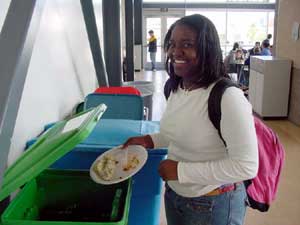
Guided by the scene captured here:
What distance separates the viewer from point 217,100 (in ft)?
3.61

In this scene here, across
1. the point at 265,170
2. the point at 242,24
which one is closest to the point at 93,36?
A: the point at 265,170

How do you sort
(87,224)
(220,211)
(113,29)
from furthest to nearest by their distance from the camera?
(113,29)
(220,211)
(87,224)

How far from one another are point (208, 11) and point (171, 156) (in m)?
12.9

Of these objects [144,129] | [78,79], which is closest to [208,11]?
[78,79]

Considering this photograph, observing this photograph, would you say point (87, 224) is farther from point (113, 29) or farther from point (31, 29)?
point (113, 29)

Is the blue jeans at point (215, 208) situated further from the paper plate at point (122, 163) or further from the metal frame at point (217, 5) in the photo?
the metal frame at point (217, 5)

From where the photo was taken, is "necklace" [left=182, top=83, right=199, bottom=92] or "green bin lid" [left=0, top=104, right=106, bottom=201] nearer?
"green bin lid" [left=0, top=104, right=106, bottom=201]

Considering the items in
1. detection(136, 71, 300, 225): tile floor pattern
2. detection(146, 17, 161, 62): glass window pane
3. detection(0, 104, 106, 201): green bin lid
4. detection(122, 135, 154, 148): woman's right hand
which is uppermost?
detection(146, 17, 161, 62): glass window pane

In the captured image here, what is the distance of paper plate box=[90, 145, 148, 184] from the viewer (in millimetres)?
1279

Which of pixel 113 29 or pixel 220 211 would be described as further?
pixel 113 29

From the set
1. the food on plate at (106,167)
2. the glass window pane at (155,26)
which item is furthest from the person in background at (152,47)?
the food on plate at (106,167)

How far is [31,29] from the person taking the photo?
89 cm

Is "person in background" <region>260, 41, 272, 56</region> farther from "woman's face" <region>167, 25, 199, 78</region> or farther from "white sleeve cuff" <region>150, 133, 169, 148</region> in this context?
"woman's face" <region>167, 25, 199, 78</region>

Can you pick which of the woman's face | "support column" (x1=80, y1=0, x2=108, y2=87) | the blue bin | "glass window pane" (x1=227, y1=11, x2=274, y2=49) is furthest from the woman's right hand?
"glass window pane" (x1=227, y1=11, x2=274, y2=49)
